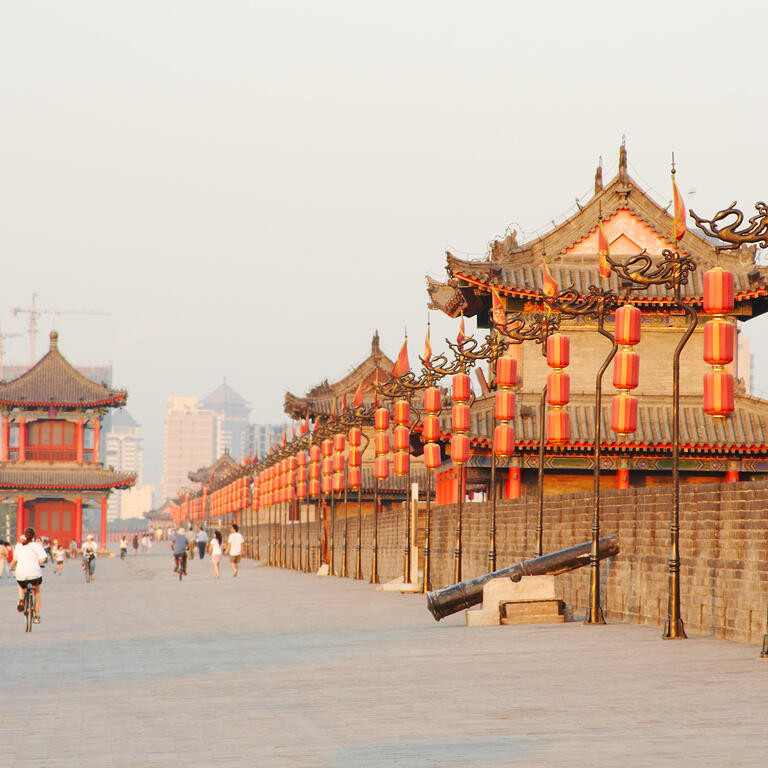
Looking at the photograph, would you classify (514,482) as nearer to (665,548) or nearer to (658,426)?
(658,426)

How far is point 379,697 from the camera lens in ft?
36.6

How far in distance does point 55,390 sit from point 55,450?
14.4 feet

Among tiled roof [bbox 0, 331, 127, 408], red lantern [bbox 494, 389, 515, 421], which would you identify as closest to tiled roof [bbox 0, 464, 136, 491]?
tiled roof [bbox 0, 331, 127, 408]

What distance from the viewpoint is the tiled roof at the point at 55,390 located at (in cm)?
9731

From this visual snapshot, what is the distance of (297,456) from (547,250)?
52.0 ft

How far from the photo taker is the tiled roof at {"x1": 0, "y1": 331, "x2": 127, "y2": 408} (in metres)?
97.3

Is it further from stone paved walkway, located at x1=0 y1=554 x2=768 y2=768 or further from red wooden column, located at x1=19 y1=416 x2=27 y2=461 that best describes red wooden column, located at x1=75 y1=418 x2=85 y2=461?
stone paved walkway, located at x1=0 y1=554 x2=768 y2=768

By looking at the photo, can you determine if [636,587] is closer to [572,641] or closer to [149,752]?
[572,641]

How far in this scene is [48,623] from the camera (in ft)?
77.8

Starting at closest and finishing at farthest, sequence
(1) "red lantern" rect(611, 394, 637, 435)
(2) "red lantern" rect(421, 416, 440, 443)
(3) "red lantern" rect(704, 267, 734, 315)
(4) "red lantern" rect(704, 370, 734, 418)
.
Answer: (3) "red lantern" rect(704, 267, 734, 315) → (4) "red lantern" rect(704, 370, 734, 418) → (1) "red lantern" rect(611, 394, 637, 435) → (2) "red lantern" rect(421, 416, 440, 443)

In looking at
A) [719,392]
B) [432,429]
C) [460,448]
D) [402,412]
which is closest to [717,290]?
[719,392]

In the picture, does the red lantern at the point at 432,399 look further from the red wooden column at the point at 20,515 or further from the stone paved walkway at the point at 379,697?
the red wooden column at the point at 20,515

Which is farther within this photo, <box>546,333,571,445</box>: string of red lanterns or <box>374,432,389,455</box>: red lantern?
<box>374,432,389,455</box>: red lantern

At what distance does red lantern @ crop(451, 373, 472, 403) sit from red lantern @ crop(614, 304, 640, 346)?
A: 9146mm
